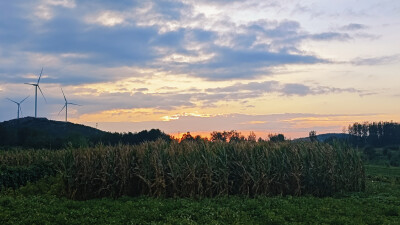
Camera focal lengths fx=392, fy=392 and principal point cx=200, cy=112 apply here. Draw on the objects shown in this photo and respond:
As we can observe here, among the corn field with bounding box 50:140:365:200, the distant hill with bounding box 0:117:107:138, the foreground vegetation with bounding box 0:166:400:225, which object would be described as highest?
the distant hill with bounding box 0:117:107:138

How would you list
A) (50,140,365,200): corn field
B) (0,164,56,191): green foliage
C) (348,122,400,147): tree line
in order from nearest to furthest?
1. (50,140,365,200): corn field
2. (0,164,56,191): green foliage
3. (348,122,400,147): tree line

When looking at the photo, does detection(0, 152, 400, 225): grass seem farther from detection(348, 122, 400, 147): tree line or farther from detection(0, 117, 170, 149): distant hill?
detection(348, 122, 400, 147): tree line

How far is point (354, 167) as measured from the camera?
2534cm

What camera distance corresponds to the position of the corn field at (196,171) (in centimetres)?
2155

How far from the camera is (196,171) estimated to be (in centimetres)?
2152

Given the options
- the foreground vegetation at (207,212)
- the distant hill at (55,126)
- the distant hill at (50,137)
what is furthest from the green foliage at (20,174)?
the distant hill at (55,126)

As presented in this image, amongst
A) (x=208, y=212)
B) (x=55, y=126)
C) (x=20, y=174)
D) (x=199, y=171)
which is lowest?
(x=208, y=212)

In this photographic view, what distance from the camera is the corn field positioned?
21547mm

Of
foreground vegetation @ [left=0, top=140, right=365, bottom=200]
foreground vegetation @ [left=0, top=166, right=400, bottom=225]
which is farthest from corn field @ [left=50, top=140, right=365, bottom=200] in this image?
foreground vegetation @ [left=0, top=166, right=400, bottom=225]

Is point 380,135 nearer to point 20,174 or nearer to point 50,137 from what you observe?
point 50,137

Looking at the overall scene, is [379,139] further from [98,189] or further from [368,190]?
[98,189]

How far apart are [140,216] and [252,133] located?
15.3 metres

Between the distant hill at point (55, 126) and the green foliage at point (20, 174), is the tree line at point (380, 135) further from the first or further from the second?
the green foliage at point (20, 174)

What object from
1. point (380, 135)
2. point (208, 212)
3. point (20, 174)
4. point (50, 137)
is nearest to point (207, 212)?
point (208, 212)
